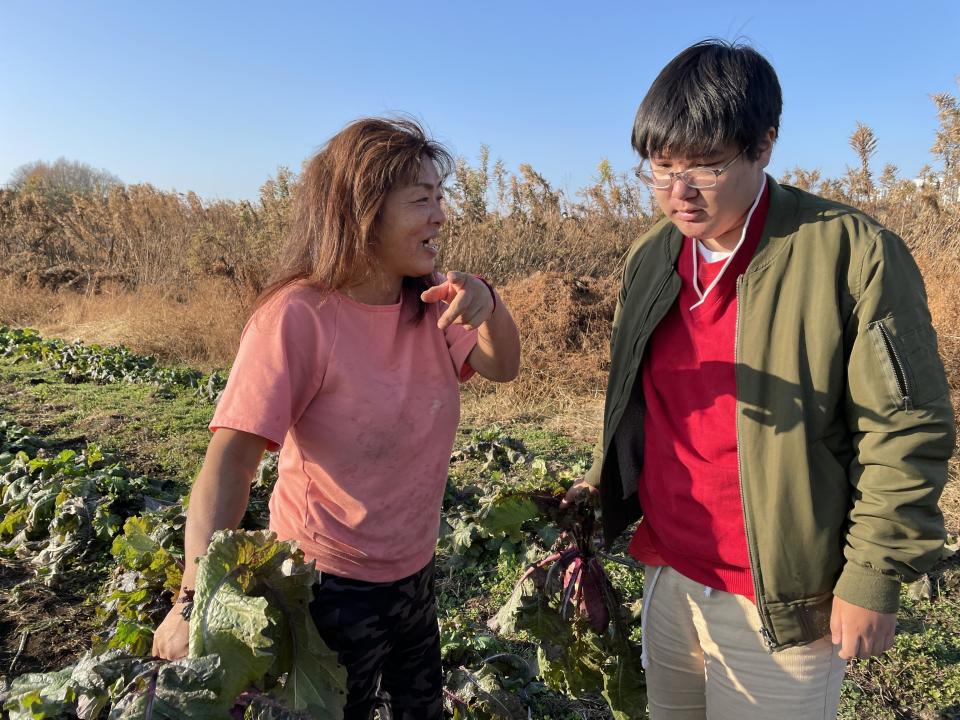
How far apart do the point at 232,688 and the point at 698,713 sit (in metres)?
1.29

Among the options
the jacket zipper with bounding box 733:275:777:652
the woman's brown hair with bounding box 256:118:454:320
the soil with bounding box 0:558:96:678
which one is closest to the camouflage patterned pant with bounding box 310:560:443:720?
the woman's brown hair with bounding box 256:118:454:320

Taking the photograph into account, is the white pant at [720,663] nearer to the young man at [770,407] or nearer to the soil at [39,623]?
the young man at [770,407]

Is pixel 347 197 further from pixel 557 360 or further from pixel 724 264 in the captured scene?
pixel 557 360

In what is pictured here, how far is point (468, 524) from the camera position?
418 centimetres

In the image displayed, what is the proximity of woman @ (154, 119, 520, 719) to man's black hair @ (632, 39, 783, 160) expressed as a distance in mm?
564

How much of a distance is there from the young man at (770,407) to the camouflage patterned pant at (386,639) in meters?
0.70

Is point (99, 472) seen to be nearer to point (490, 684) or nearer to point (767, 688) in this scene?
point (490, 684)

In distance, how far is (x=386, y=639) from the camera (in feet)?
5.89

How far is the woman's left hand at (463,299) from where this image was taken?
1.58m

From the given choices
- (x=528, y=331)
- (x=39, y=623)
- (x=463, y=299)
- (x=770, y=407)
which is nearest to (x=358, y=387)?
(x=463, y=299)

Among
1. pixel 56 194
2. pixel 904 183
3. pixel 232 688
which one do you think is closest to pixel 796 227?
pixel 232 688

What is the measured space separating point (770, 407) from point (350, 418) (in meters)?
0.96

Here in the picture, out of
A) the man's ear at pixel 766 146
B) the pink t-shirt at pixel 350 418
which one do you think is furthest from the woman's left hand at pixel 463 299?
the man's ear at pixel 766 146

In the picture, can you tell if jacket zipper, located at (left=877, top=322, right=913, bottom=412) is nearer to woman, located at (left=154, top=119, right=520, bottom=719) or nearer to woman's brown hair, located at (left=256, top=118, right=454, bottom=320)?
woman, located at (left=154, top=119, right=520, bottom=719)
